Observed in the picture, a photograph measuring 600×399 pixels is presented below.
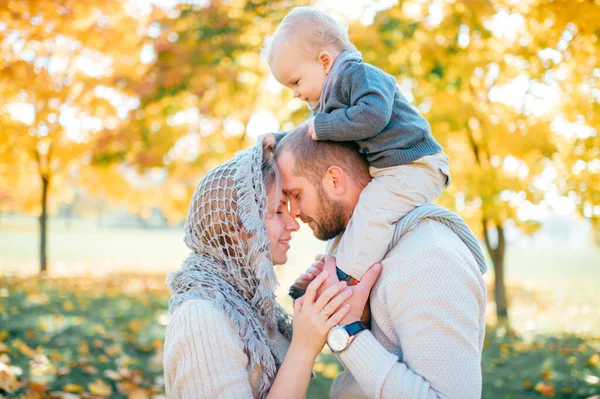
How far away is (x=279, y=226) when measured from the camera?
2529 millimetres

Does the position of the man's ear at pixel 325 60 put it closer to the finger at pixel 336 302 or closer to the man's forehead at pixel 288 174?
the man's forehead at pixel 288 174

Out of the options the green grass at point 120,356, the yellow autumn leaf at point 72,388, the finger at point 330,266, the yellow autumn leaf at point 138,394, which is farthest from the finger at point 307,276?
the yellow autumn leaf at point 72,388

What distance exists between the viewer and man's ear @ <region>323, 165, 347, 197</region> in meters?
2.49

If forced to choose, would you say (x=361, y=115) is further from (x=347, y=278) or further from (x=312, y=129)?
(x=347, y=278)

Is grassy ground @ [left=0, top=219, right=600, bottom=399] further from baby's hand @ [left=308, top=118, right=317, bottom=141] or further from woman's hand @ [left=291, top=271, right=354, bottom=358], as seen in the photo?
baby's hand @ [left=308, top=118, right=317, bottom=141]

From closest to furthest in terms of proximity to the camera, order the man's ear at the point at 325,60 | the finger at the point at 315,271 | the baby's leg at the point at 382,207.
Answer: the baby's leg at the point at 382,207, the finger at the point at 315,271, the man's ear at the point at 325,60

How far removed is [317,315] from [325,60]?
1.57 m

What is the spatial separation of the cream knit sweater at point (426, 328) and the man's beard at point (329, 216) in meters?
0.39

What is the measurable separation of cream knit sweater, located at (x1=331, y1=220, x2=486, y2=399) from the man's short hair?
20.0 inches

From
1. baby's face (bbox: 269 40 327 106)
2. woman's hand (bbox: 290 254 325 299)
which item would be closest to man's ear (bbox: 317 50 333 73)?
baby's face (bbox: 269 40 327 106)

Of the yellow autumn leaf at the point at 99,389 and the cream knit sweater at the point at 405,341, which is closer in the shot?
the cream knit sweater at the point at 405,341

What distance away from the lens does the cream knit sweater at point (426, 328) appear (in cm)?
203

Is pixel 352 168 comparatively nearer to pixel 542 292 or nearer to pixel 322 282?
pixel 322 282

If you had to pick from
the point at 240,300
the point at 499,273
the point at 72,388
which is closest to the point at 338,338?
the point at 240,300
